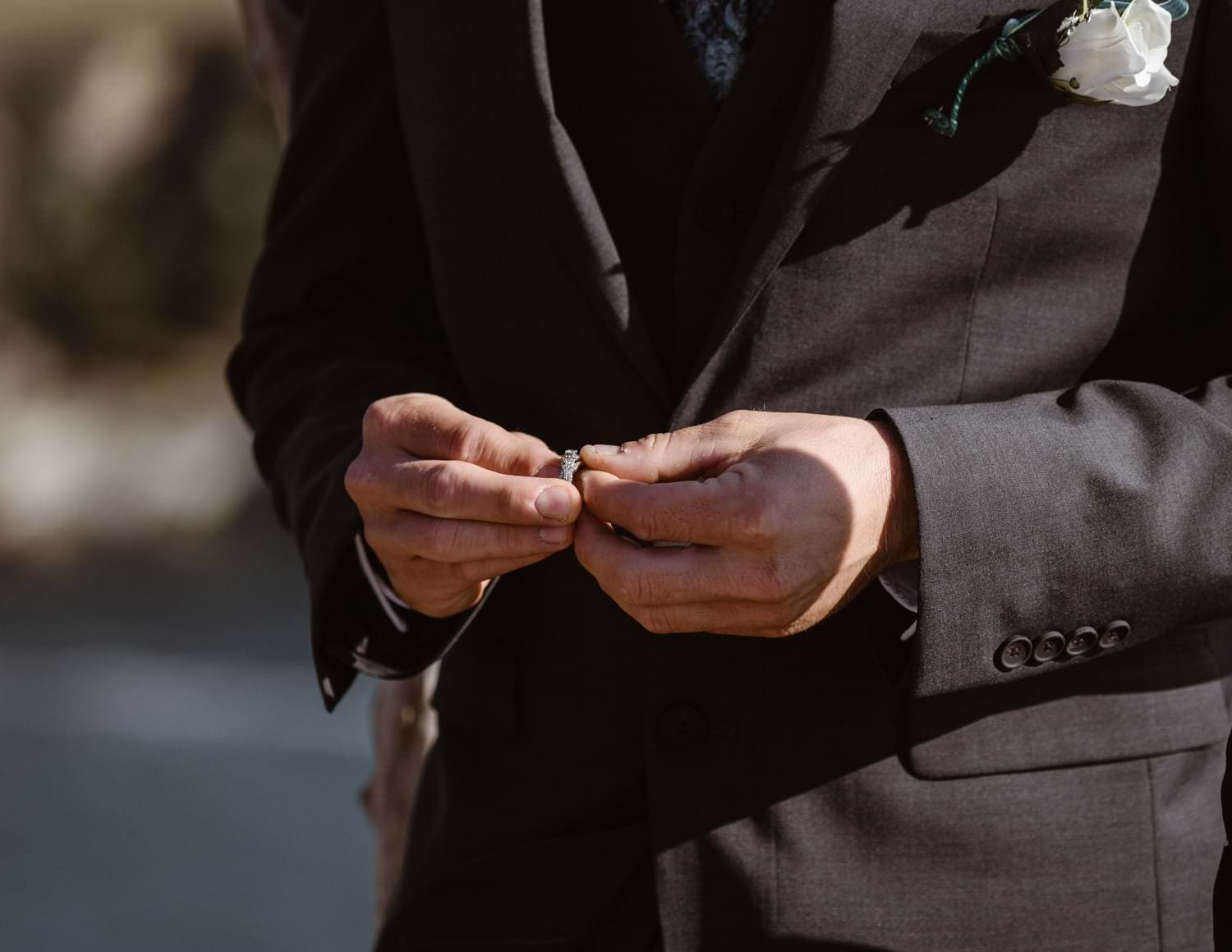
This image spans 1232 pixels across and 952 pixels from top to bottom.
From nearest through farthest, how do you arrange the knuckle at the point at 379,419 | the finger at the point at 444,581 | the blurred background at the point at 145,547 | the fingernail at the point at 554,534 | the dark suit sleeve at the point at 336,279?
the fingernail at the point at 554,534, the finger at the point at 444,581, the knuckle at the point at 379,419, the dark suit sleeve at the point at 336,279, the blurred background at the point at 145,547

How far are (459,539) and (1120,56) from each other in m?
0.79

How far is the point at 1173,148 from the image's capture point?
146 cm

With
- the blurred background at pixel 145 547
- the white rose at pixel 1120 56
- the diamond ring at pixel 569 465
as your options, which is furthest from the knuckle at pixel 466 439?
the blurred background at pixel 145 547

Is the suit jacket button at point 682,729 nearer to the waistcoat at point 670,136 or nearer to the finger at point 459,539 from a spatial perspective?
the finger at point 459,539

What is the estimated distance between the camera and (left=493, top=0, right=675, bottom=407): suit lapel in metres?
1.52

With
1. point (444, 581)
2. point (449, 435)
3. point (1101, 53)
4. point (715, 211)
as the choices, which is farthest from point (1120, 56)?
point (444, 581)

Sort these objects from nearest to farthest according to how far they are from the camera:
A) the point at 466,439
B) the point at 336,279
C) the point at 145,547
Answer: the point at 466,439
the point at 336,279
the point at 145,547

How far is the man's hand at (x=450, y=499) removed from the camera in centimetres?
135

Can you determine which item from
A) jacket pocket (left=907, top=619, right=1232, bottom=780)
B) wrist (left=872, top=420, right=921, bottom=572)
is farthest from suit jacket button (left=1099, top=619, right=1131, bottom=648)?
wrist (left=872, top=420, right=921, bottom=572)

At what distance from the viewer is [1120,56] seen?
1.33 meters

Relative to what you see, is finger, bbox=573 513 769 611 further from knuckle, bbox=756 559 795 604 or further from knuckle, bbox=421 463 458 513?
knuckle, bbox=421 463 458 513

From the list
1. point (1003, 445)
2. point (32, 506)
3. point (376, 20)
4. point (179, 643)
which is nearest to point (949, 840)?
point (1003, 445)

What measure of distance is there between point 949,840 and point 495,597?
1.99 ft

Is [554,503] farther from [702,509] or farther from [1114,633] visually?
[1114,633]
